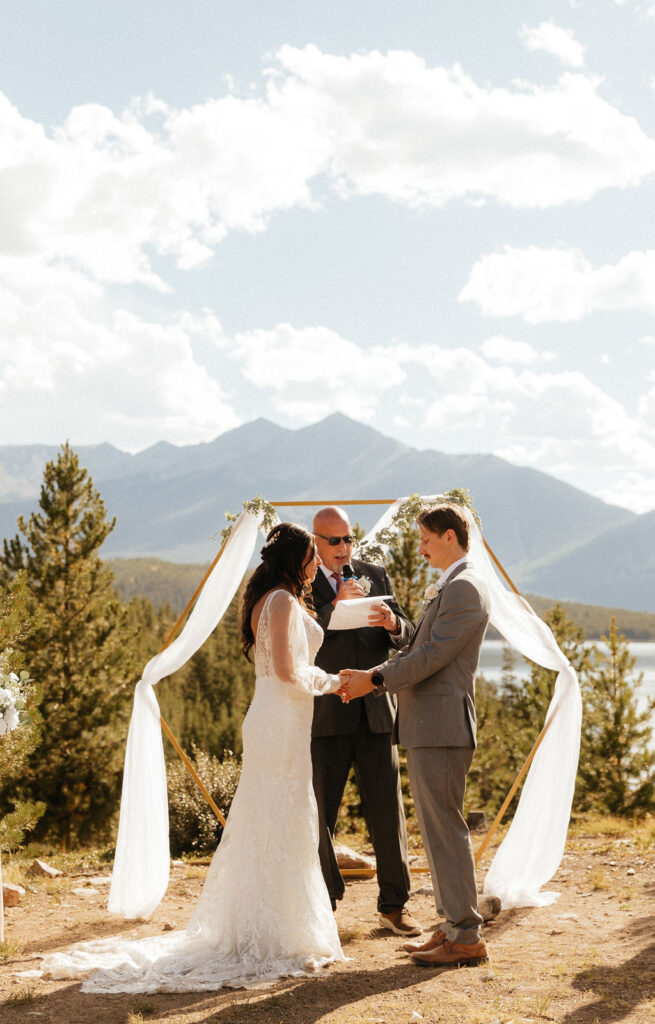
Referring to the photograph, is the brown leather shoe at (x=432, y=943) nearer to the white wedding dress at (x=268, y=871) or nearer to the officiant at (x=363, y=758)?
the white wedding dress at (x=268, y=871)

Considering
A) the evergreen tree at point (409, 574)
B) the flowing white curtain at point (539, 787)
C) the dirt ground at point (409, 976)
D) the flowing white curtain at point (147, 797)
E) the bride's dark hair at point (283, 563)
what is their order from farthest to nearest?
1. the evergreen tree at point (409, 574)
2. the flowing white curtain at point (539, 787)
3. the flowing white curtain at point (147, 797)
4. the bride's dark hair at point (283, 563)
5. the dirt ground at point (409, 976)

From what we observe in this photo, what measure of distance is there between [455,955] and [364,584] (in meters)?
2.01

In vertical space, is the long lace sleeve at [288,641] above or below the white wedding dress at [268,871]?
above

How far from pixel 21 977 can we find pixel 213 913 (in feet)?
3.04

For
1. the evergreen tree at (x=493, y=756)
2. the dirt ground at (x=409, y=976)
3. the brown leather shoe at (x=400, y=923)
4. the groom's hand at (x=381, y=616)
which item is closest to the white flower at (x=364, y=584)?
the groom's hand at (x=381, y=616)

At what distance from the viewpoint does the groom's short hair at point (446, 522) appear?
4281mm

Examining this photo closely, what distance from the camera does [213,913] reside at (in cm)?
431

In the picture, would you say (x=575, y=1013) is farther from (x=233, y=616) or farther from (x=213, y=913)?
(x=233, y=616)

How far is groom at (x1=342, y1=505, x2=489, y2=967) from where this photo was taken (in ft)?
13.6

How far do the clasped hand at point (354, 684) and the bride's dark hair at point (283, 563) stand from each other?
1.62 ft

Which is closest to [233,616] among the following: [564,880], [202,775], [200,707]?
[200,707]

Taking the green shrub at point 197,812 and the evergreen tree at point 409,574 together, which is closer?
the green shrub at point 197,812

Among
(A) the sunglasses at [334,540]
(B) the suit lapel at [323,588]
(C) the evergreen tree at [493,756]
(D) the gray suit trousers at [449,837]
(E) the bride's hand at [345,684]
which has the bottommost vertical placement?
(C) the evergreen tree at [493,756]

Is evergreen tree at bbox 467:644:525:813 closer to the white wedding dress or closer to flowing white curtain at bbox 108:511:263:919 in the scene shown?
flowing white curtain at bbox 108:511:263:919
